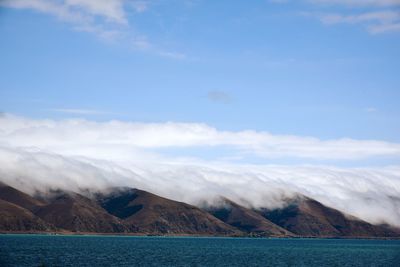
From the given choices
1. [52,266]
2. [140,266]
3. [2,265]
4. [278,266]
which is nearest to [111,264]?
[140,266]

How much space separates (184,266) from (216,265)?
15.4 metres

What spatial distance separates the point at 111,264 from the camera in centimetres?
17975

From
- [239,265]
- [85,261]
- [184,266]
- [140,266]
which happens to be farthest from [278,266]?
[85,261]

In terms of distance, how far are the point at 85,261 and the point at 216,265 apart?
141 feet

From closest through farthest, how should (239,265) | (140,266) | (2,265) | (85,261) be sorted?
(2,265)
(140,266)
(85,261)
(239,265)

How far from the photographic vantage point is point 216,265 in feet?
638

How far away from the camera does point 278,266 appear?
197500 mm

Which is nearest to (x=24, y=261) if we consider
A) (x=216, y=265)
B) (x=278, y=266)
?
(x=216, y=265)

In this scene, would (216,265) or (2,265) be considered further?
(216,265)

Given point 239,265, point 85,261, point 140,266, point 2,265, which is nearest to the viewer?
point 2,265

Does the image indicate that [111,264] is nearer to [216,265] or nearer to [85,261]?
[85,261]

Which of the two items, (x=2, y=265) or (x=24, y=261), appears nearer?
(x=2, y=265)

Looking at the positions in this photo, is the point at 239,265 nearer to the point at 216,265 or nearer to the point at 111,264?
the point at 216,265

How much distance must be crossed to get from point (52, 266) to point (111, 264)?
21.7m
